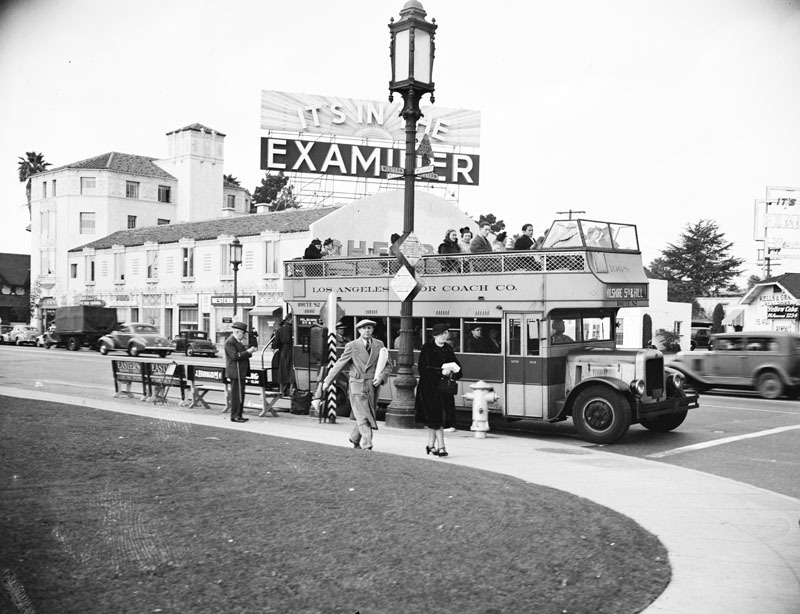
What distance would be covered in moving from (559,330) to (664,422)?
2640 mm

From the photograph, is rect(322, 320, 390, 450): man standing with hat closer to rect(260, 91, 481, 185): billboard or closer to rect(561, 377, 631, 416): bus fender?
rect(561, 377, 631, 416): bus fender

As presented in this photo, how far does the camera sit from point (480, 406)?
14328mm

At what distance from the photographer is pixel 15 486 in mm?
7906

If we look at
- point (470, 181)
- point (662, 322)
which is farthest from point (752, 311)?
point (470, 181)

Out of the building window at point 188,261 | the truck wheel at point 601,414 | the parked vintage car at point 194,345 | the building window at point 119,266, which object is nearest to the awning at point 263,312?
the truck wheel at point 601,414

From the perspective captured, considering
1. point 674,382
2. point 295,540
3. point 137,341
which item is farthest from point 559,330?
point 137,341

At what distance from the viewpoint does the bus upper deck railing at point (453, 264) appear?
14516 mm

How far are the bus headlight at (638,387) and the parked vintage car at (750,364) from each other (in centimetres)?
977

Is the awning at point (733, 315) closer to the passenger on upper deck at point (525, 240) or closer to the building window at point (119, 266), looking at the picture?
the passenger on upper deck at point (525, 240)

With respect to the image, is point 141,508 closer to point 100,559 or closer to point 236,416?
point 100,559

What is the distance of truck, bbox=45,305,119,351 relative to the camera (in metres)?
51.4

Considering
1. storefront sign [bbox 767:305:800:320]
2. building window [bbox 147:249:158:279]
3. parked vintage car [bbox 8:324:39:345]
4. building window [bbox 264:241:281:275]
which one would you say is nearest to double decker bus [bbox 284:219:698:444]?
storefront sign [bbox 767:305:800:320]

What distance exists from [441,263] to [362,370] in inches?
187

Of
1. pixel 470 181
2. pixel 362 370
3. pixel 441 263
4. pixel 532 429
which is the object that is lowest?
pixel 532 429
